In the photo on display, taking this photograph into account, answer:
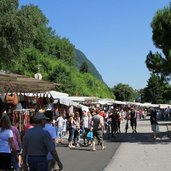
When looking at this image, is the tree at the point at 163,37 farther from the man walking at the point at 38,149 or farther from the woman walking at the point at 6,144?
the man walking at the point at 38,149

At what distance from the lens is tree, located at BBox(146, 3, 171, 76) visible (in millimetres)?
26828

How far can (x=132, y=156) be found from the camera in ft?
53.3

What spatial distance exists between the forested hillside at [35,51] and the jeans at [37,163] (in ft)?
33.8

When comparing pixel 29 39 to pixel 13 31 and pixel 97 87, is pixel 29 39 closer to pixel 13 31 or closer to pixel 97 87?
pixel 13 31

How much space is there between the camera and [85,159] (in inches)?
614

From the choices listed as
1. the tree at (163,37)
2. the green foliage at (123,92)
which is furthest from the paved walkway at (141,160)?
the green foliage at (123,92)

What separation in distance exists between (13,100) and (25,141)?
26.3ft

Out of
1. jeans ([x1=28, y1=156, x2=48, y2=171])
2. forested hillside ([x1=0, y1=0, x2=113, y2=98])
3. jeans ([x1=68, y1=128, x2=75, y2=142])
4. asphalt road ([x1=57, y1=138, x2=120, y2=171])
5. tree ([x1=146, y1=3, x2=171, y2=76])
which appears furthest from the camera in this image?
tree ([x1=146, y1=3, x2=171, y2=76])

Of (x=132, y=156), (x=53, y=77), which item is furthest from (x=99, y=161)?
(x=53, y=77)

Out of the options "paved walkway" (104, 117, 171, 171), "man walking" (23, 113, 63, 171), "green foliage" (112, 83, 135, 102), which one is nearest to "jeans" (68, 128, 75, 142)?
"paved walkway" (104, 117, 171, 171)

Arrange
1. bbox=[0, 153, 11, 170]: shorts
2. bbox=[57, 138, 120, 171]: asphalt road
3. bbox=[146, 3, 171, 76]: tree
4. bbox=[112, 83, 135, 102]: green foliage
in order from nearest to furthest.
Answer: bbox=[0, 153, 11, 170]: shorts
bbox=[57, 138, 120, 171]: asphalt road
bbox=[146, 3, 171, 76]: tree
bbox=[112, 83, 135, 102]: green foliage

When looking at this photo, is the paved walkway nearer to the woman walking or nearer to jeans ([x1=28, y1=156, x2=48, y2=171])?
the woman walking

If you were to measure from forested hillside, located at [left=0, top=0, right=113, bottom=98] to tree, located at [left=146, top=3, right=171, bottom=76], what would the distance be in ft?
21.2

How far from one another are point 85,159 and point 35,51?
4433cm
